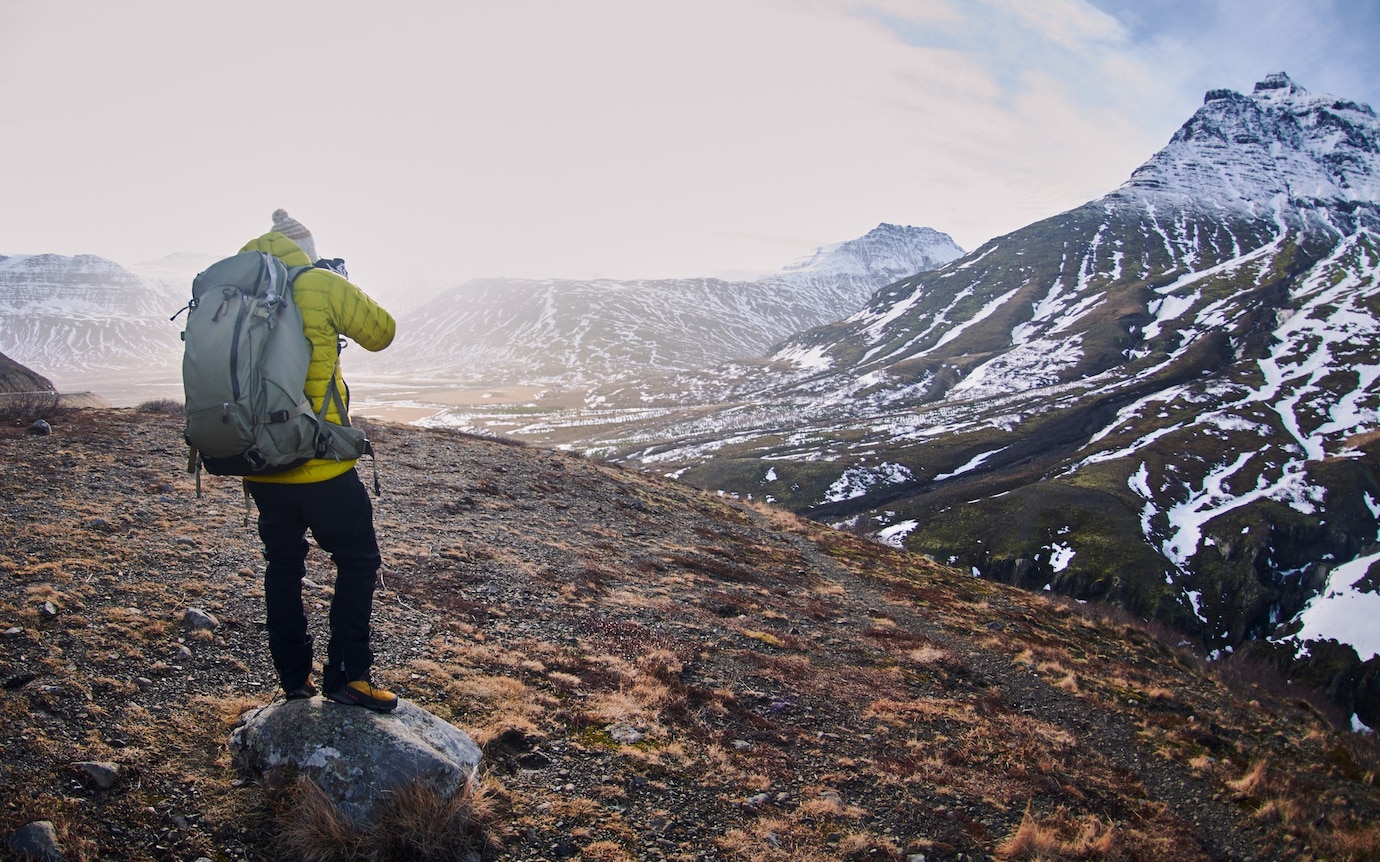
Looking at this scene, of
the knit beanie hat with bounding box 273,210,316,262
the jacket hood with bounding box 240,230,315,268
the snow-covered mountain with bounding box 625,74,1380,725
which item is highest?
the knit beanie hat with bounding box 273,210,316,262

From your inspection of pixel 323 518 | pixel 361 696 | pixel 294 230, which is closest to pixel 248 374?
pixel 323 518

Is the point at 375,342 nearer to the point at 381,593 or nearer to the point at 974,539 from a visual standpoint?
the point at 381,593

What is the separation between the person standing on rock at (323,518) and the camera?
6.61 m

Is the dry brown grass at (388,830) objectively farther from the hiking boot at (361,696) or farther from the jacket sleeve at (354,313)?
the jacket sleeve at (354,313)

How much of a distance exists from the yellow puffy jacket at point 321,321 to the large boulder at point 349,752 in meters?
2.55

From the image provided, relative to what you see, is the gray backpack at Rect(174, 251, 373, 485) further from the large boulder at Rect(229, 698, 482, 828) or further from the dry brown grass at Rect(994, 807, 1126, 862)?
the dry brown grass at Rect(994, 807, 1126, 862)

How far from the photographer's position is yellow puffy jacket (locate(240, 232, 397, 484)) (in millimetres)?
6570

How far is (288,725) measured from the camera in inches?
266

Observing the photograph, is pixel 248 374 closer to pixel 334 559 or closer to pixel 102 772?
pixel 334 559

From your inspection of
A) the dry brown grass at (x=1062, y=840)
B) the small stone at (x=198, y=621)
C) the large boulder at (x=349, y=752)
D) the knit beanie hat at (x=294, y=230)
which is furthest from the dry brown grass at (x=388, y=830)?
the dry brown grass at (x=1062, y=840)

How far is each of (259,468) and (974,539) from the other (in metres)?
114

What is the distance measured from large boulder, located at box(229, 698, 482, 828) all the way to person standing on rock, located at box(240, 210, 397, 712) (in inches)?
10.3

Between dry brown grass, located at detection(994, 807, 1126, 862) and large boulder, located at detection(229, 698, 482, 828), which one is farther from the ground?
large boulder, located at detection(229, 698, 482, 828)

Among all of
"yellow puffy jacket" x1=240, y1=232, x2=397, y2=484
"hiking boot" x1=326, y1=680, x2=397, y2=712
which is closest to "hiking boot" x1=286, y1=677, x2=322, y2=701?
"hiking boot" x1=326, y1=680, x2=397, y2=712
